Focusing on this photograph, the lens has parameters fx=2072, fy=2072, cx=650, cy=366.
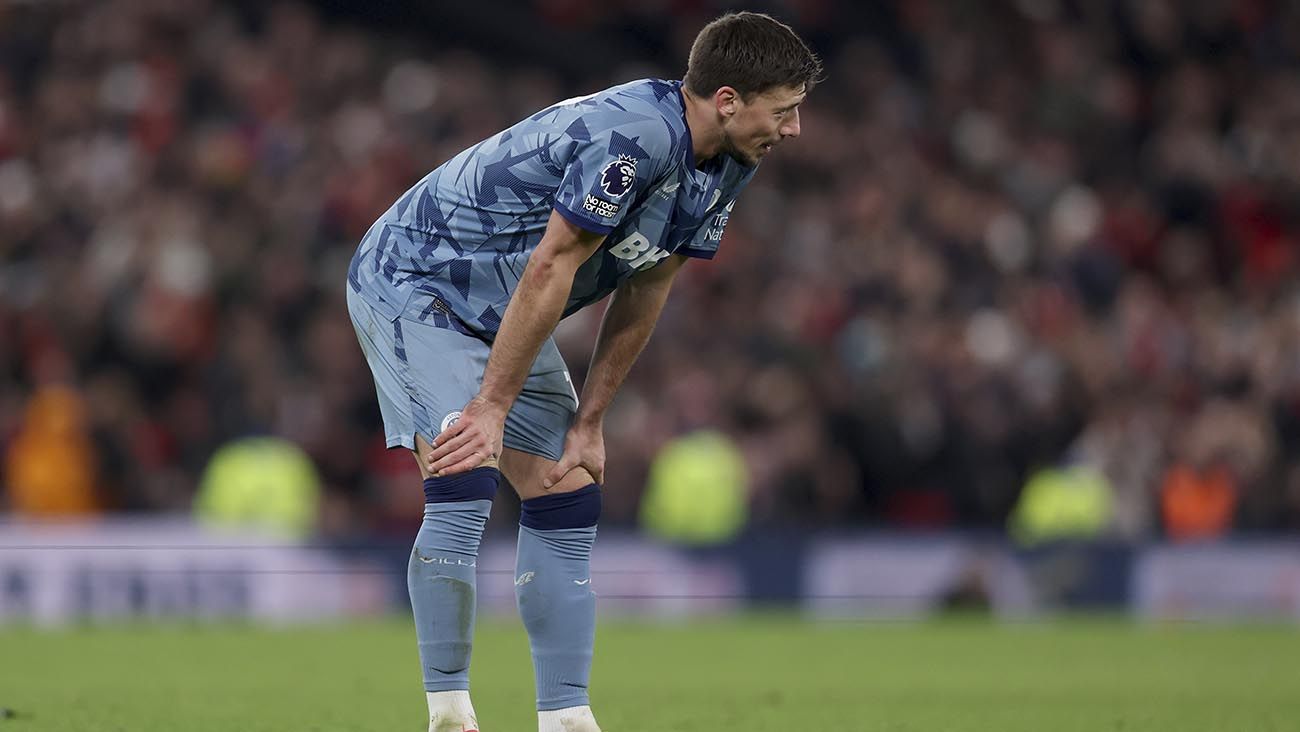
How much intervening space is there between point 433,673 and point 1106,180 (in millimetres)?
13895

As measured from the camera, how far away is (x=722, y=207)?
6.06 m

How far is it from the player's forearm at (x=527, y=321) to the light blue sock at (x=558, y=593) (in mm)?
517

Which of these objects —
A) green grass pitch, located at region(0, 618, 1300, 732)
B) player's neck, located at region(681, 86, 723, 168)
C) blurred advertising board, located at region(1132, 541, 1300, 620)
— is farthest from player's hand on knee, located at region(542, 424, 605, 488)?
blurred advertising board, located at region(1132, 541, 1300, 620)

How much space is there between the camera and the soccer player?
5.62 metres

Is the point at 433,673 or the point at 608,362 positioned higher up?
the point at 608,362

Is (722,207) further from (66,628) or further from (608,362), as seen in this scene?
(66,628)

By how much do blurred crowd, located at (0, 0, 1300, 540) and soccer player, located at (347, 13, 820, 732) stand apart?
31.5 feet

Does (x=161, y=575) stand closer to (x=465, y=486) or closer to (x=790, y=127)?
(x=465, y=486)

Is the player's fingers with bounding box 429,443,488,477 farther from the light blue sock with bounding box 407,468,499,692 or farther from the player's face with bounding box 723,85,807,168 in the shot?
the player's face with bounding box 723,85,807,168

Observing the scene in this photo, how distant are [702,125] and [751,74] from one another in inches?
8.5

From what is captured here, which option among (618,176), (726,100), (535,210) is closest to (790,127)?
(726,100)

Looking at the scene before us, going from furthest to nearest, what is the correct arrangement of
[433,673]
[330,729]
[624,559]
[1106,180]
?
[1106,180], [624,559], [330,729], [433,673]

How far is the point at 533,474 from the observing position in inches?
239

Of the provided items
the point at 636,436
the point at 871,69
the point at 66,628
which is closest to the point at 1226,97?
the point at 871,69
